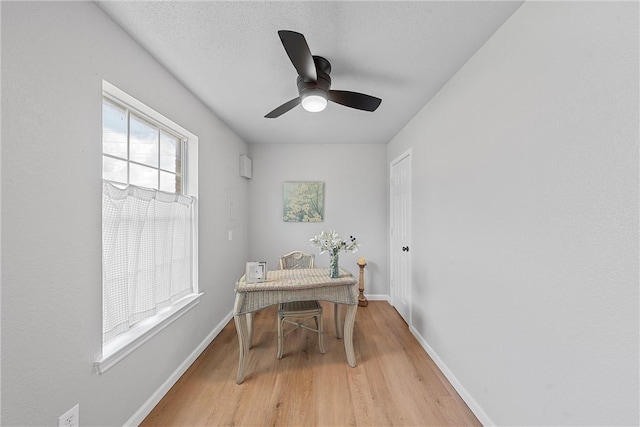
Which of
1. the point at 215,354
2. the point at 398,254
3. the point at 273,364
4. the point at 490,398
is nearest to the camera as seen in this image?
the point at 490,398

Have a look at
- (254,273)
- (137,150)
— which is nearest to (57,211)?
(137,150)

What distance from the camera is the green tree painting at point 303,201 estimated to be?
381cm

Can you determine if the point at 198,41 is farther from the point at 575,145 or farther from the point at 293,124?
the point at 575,145

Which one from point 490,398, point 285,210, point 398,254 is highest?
point 285,210

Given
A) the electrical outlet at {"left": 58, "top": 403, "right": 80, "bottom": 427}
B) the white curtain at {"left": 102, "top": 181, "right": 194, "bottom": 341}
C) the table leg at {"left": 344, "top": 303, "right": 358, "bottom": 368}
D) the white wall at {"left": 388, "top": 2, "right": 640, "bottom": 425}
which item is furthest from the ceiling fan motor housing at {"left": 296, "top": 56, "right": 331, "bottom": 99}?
the electrical outlet at {"left": 58, "top": 403, "right": 80, "bottom": 427}

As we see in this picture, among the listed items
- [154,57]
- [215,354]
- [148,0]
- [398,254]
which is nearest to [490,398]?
[398,254]

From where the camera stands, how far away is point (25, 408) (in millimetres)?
970

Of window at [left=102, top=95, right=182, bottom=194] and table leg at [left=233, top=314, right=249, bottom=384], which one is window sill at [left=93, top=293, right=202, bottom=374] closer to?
table leg at [left=233, top=314, right=249, bottom=384]

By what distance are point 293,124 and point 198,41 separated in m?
1.51

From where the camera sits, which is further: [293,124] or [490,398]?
[293,124]

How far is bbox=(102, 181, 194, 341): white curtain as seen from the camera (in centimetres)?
140

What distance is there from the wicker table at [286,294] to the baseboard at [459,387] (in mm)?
720

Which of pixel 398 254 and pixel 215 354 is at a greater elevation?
pixel 398 254

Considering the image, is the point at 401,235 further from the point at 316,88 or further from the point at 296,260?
the point at 316,88
